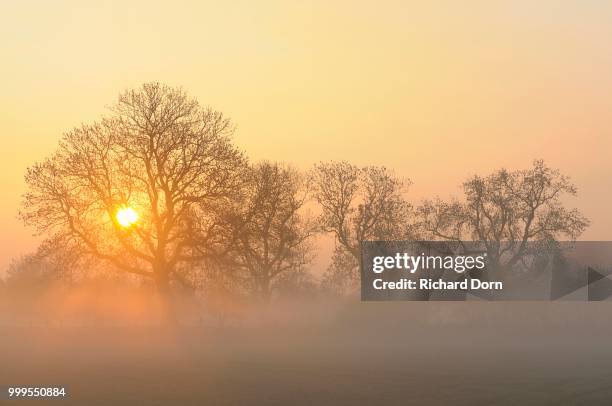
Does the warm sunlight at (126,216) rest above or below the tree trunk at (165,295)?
above

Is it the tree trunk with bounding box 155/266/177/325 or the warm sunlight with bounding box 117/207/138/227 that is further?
the tree trunk with bounding box 155/266/177/325

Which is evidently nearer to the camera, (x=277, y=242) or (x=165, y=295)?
(x=165, y=295)

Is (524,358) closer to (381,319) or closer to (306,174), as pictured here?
(381,319)

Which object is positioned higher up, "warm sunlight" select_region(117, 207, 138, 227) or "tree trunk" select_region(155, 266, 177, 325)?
"warm sunlight" select_region(117, 207, 138, 227)

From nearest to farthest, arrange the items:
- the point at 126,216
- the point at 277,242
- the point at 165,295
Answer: the point at 126,216 → the point at 165,295 → the point at 277,242

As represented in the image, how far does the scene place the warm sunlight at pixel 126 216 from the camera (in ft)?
179

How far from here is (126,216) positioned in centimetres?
5478

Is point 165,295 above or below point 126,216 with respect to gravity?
below

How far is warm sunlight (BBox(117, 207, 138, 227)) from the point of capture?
54688 mm

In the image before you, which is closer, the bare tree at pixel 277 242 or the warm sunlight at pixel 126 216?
the warm sunlight at pixel 126 216

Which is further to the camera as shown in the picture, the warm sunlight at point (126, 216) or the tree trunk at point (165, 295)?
the tree trunk at point (165, 295)

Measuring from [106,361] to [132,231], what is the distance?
13.1 m

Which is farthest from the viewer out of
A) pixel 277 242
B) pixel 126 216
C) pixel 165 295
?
pixel 277 242

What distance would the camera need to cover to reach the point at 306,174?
82000 millimetres
